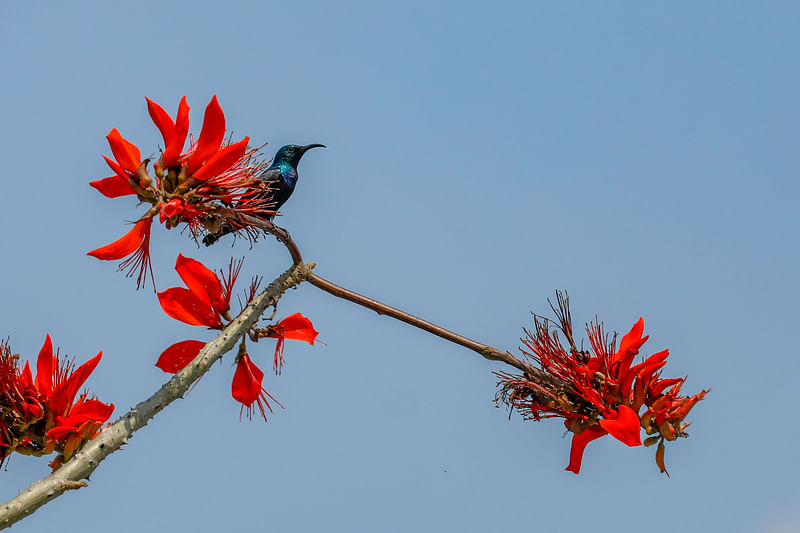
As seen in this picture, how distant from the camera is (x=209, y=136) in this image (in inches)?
123

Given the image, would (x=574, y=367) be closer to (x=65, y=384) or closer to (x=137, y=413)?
(x=137, y=413)

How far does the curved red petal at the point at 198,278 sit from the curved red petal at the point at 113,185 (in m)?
0.44

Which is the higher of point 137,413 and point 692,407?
point 692,407

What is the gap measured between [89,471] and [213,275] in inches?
36.0

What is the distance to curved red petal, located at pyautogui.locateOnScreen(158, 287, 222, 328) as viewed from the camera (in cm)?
339

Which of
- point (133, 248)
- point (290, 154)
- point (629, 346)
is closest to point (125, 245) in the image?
point (133, 248)

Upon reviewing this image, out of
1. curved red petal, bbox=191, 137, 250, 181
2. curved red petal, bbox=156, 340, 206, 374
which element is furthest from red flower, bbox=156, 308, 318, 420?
curved red petal, bbox=191, 137, 250, 181

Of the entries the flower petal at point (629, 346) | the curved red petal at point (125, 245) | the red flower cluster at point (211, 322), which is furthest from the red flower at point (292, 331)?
the flower petal at point (629, 346)

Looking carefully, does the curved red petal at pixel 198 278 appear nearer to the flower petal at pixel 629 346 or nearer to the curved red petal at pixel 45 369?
the curved red petal at pixel 45 369

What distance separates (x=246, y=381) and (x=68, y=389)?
69 centimetres

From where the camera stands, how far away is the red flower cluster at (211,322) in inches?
135

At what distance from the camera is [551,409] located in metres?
3.64

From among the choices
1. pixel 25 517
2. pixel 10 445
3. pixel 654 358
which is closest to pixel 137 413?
pixel 25 517

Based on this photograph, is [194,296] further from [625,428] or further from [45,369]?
[625,428]
